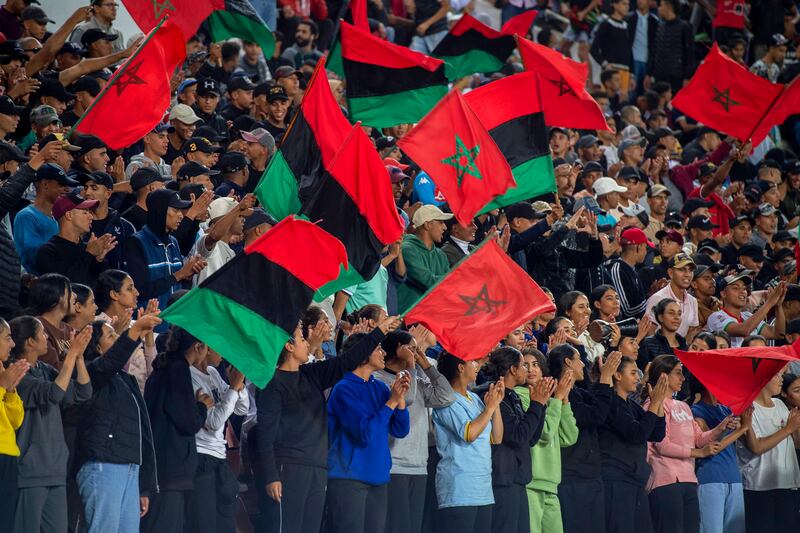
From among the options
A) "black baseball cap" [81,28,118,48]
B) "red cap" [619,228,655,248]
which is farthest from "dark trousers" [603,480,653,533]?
"black baseball cap" [81,28,118,48]

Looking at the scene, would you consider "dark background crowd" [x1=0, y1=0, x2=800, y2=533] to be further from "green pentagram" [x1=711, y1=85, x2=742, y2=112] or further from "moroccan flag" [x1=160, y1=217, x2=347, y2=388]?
"green pentagram" [x1=711, y1=85, x2=742, y2=112]

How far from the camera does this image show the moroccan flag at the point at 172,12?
14.4 metres

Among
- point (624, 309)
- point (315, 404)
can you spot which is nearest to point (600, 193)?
point (624, 309)

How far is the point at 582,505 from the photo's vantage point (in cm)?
1212

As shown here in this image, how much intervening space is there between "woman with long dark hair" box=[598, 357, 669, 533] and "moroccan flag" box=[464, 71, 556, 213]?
6.36 feet

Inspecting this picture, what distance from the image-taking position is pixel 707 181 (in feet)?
62.3

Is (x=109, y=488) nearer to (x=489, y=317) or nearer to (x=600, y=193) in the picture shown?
(x=489, y=317)

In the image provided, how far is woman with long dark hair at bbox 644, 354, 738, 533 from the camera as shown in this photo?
41.3 feet

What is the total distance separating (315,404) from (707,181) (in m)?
9.91

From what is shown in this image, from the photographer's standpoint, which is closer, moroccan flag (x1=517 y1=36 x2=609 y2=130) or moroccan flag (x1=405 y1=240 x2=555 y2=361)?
moroccan flag (x1=405 y1=240 x2=555 y2=361)

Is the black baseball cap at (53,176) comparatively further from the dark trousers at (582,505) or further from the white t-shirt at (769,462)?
the white t-shirt at (769,462)

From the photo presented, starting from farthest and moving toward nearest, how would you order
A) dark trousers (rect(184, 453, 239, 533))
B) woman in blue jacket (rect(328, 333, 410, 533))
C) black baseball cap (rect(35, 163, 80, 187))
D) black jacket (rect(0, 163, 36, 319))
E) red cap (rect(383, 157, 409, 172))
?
red cap (rect(383, 157, 409, 172))
black baseball cap (rect(35, 163, 80, 187))
woman in blue jacket (rect(328, 333, 410, 533))
black jacket (rect(0, 163, 36, 319))
dark trousers (rect(184, 453, 239, 533))

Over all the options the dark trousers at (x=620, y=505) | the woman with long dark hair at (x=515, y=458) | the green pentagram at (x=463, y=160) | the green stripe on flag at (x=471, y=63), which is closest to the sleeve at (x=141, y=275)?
the green pentagram at (x=463, y=160)

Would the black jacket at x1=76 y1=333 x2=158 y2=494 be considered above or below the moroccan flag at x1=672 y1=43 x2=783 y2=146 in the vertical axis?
below
